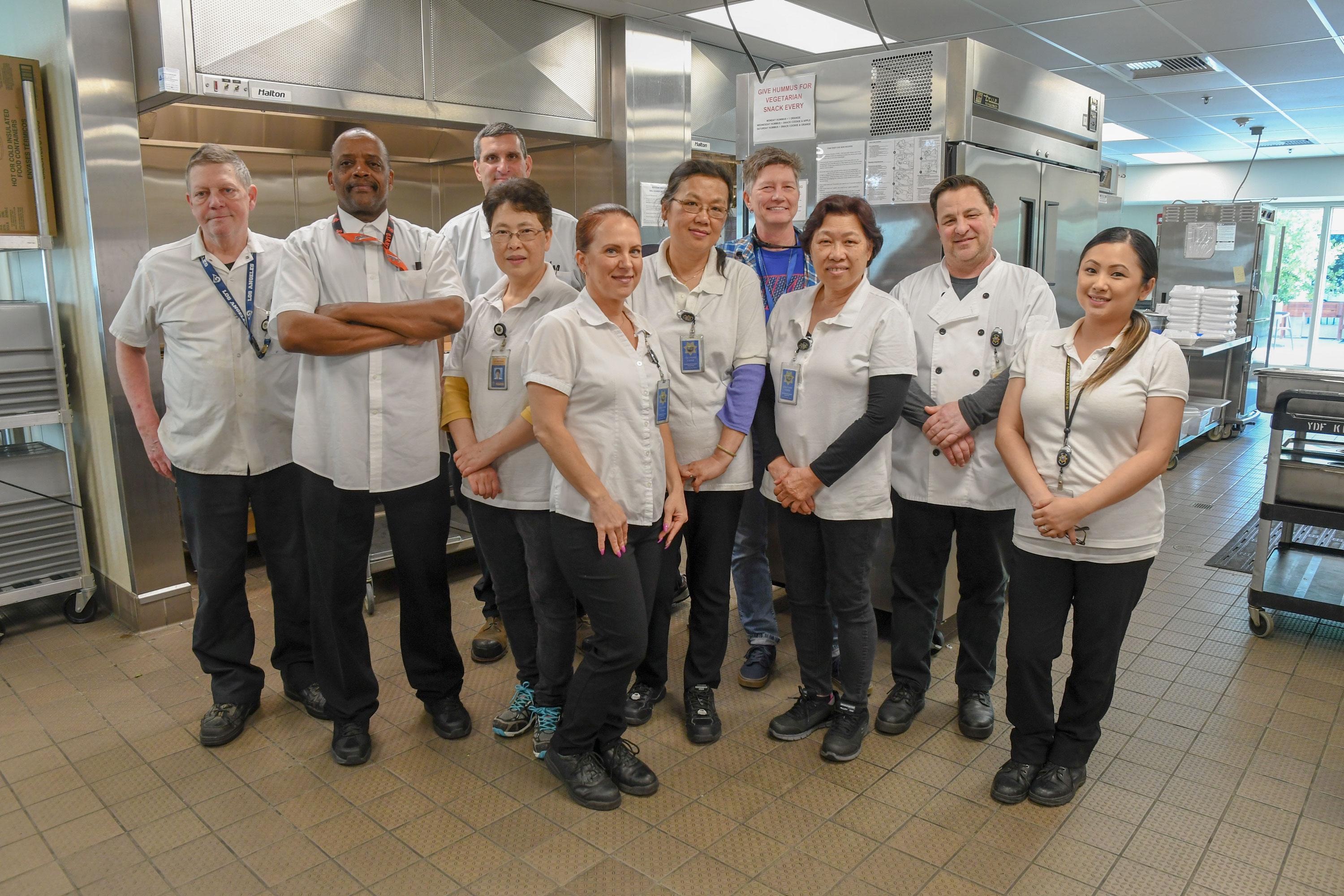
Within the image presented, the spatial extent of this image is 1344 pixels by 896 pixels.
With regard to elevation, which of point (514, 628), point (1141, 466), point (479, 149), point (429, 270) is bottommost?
point (514, 628)

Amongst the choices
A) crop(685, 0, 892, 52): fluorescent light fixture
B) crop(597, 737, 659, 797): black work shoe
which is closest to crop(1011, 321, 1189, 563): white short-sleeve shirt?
crop(597, 737, 659, 797): black work shoe

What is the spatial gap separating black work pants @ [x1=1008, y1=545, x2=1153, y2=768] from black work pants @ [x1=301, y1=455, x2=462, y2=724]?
1634 mm

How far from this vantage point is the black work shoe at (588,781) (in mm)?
2494

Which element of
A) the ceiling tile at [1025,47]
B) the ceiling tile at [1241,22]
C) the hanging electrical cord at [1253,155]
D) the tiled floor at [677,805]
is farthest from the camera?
the hanging electrical cord at [1253,155]

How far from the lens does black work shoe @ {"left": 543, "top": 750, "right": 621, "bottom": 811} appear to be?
2494mm

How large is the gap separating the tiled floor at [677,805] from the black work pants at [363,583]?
223mm

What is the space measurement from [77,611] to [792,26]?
5.03 metres

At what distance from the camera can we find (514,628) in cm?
287

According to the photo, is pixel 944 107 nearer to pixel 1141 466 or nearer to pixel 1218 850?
pixel 1141 466

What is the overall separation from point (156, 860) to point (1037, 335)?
8.64 ft

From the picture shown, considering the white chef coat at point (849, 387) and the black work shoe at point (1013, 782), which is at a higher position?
the white chef coat at point (849, 387)

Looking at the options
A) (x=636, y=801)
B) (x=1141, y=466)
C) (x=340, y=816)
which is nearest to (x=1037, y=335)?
(x=1141, y=466)

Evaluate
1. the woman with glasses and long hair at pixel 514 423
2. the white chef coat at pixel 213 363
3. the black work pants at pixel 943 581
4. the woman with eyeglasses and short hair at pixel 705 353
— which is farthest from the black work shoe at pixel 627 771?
the white chef coat at pixel 213 363

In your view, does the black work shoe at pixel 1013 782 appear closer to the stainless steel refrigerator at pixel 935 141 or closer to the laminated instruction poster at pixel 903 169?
the stainless steel refrigerator at pixel 935 141
